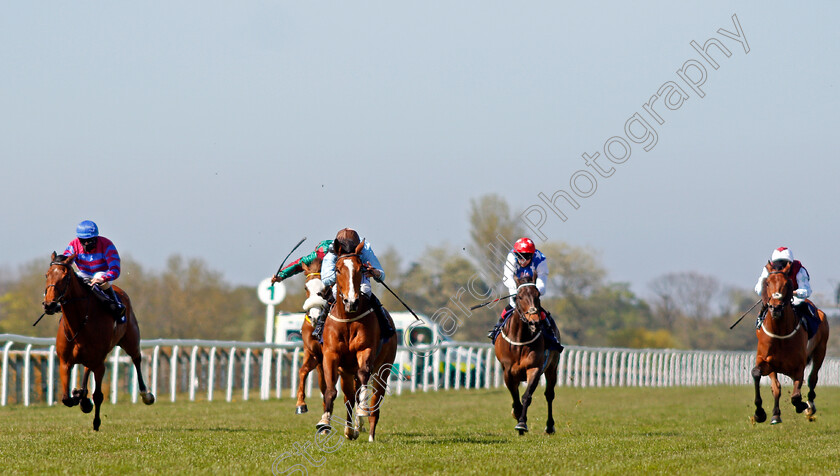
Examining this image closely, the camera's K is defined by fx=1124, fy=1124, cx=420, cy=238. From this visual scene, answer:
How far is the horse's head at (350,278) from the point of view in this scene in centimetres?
933

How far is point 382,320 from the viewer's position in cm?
1015

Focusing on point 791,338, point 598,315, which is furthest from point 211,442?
point 598,315

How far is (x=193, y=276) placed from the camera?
42.1m

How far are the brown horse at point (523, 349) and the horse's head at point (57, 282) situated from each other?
4261mm

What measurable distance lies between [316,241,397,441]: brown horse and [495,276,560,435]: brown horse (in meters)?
1.68

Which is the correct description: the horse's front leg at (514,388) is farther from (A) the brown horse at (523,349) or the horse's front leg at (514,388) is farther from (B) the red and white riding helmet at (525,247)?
(B) the red and white riding helmet at (525,247)

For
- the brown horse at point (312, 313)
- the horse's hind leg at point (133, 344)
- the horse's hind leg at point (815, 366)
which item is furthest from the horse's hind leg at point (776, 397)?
the horse's hind leg at point (133, 344)

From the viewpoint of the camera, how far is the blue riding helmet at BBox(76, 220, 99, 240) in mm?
10930

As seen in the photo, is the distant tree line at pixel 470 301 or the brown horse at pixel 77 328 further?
the distant tree line at pixel 470 301

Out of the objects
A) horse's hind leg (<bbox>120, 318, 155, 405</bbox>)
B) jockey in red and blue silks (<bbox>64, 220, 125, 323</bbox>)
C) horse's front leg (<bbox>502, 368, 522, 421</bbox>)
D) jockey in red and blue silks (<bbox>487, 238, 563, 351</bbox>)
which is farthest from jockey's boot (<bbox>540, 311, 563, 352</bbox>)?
jockey in red and blue silks (<bbox>64, 220, 125, 323</bbox>)

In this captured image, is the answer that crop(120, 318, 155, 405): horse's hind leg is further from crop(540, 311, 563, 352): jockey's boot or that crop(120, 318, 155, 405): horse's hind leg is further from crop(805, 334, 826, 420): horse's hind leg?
crop(805, 334, 826, 420): horse's hind leg

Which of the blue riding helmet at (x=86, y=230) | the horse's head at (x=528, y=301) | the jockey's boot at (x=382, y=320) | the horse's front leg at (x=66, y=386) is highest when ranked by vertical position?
the blue riding helmet at (x=86, y=230)

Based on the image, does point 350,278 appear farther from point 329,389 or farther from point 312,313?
point 312,313

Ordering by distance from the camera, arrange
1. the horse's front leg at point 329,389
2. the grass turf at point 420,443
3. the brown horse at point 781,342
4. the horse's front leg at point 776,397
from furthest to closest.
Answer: the horse's front leg at point 776,397 < the brown horse at point 781,342 < the horse's front leg at point 329,389 < the grass turf at point 420,443
